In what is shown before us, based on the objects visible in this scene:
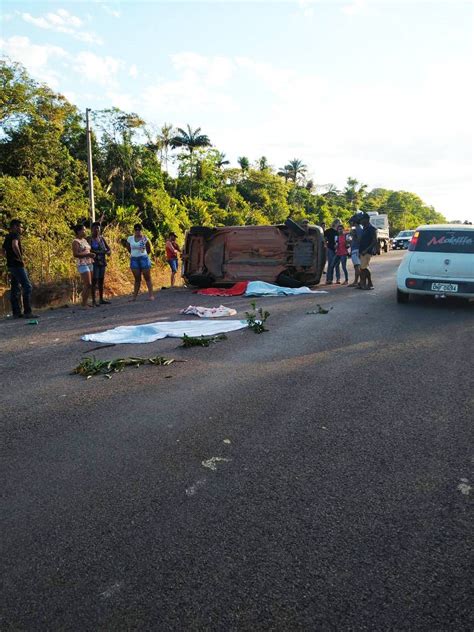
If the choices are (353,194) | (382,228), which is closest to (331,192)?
(353,194)

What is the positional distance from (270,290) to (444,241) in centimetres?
419

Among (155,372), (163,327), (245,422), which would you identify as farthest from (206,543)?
(163,327)

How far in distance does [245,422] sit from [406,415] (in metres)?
1.33

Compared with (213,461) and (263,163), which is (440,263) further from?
(263,163)

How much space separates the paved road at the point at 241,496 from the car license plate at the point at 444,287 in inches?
155

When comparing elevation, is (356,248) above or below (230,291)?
above

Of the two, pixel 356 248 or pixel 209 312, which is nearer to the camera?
pixel 209 312

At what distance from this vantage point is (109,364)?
5.50 meters

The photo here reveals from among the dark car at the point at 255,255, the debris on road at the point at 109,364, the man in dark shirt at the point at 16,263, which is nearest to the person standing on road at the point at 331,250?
the dark car at the point at 255,255

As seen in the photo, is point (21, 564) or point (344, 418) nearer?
point (21, 564)

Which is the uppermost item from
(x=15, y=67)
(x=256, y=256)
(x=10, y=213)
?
(x=15, y=67)

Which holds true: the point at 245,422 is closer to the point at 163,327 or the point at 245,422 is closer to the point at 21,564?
the point at 21,564

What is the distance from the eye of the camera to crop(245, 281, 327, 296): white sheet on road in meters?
11.8

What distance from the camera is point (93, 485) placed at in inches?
118
